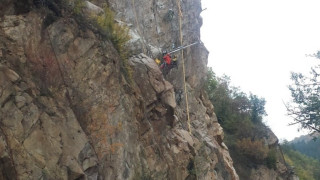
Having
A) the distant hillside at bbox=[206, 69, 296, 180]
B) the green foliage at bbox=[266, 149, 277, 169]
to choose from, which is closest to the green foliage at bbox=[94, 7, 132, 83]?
the distant hillside at bbox=[206, 69, 296, 180]

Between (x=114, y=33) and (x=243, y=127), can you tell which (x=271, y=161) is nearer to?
(x=243, y=127)

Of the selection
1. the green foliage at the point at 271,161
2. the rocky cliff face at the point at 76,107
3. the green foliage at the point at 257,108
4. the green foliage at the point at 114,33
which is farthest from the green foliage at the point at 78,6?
the green foliage at the point at 257,108

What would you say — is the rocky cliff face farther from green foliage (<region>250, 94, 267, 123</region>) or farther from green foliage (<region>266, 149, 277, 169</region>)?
green foliage (<region>250, 94, 267, 123</region>)

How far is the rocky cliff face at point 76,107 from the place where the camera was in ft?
24.0

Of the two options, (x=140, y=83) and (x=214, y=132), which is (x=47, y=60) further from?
(x=214, y=132)

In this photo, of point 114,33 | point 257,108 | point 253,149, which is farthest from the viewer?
point 257,108

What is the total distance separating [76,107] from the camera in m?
9.02

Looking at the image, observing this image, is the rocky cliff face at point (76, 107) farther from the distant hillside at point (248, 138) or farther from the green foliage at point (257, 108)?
the green foliage at point (257, 108)

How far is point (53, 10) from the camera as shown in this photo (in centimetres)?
936

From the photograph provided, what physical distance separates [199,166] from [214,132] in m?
7.37

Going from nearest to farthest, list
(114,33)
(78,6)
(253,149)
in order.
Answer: (78,6) < (114,33) < (253,149)

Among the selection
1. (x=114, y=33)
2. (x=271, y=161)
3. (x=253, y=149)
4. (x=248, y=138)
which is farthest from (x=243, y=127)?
(x=114, y=33)

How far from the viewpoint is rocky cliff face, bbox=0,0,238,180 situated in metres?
7.33

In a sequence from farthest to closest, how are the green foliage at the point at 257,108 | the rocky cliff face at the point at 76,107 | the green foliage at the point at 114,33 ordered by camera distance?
1. the green foliage at the point at 257,108
2. the green foliage at the point at 114,33
3. the rocky cliff face at the point at 76,107
